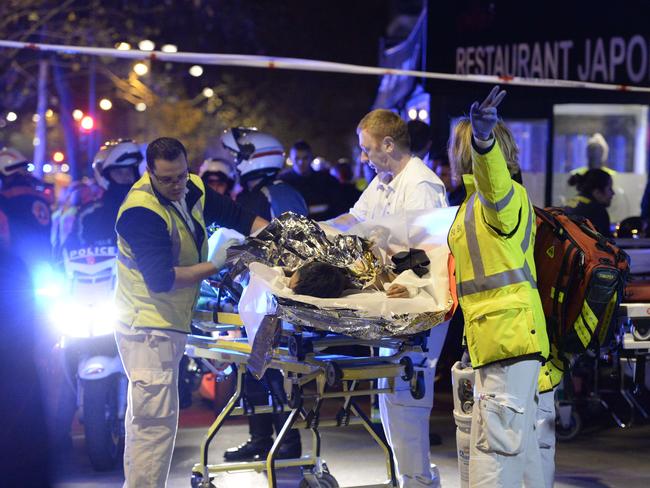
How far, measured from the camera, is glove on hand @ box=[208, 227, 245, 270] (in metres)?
6.59

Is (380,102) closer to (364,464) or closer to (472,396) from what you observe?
(364,464)

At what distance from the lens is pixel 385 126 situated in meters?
7.12

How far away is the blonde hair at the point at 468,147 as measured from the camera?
5.49 m

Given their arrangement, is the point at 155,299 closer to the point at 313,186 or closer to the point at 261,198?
the point at 261,198

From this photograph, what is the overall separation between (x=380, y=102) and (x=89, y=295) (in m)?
14.6

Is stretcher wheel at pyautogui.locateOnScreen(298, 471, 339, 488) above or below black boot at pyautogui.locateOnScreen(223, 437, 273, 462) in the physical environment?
above

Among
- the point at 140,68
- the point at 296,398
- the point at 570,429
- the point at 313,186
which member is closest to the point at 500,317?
the point at 296,398

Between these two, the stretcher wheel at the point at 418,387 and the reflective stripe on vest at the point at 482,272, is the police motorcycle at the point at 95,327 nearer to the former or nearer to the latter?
the stretcher wheel at the point at 418,387

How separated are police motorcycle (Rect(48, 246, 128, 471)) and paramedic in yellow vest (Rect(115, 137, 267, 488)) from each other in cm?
172

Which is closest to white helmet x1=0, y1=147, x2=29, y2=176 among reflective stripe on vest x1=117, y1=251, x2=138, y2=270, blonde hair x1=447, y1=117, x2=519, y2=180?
reflective stripe on vest x1=117, y1=251, x2=138, y2=270

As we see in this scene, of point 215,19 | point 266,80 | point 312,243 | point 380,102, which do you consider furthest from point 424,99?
point 266,80

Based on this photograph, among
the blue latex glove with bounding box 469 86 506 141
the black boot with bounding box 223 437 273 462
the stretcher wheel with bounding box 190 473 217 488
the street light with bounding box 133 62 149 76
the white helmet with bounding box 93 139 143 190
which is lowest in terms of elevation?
the black boot with bounding box 223 437 273 462

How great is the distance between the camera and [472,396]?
19.5ft

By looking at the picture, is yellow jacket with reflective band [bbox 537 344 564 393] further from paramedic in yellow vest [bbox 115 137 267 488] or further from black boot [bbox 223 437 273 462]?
black boot [bbox 223 437 273 462]
